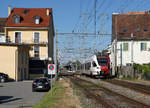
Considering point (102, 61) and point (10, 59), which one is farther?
point (10, 59)

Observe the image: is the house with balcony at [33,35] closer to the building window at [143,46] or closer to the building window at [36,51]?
the building window at [36,51]

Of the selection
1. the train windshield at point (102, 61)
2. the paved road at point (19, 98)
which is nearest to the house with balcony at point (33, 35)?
the train windshield at point (102, 61)

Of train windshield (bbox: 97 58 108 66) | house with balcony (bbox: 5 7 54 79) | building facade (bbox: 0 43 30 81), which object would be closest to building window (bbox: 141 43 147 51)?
train windshield (bbox: 97 58 108 66)

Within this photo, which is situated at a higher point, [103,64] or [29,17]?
[29,17]

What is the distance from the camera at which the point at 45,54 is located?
57.0 meters

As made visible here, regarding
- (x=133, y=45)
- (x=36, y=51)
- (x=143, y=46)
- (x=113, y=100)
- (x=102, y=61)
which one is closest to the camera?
(x=113, y=100)

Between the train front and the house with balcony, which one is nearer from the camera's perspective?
the train front

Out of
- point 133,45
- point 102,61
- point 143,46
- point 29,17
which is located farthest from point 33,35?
point 143,46

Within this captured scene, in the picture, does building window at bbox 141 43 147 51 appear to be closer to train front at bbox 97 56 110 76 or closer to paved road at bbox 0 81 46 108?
train front at bbox 97 56 110 76

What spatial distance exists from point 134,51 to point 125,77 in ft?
36.4

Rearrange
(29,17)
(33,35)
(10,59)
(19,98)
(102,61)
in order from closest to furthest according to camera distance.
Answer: (19,98) → (102,61) → (10,59) → (33,35) → (29,17)

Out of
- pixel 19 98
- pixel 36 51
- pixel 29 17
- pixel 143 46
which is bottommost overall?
pixel 19 98

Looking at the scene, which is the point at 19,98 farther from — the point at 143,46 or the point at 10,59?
the point at 143,46

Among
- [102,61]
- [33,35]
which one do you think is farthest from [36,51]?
[102,61]
